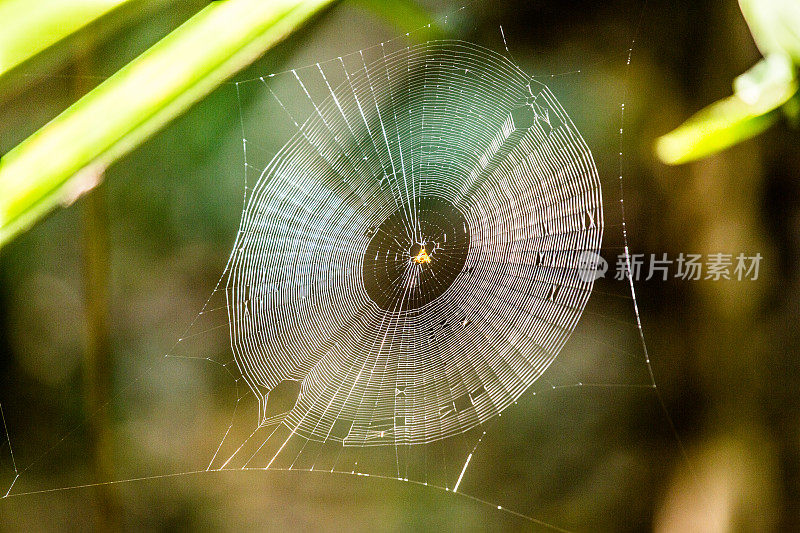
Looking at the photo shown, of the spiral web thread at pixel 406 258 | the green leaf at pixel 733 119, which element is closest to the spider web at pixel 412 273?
the spiral web thread at pixel 406 258

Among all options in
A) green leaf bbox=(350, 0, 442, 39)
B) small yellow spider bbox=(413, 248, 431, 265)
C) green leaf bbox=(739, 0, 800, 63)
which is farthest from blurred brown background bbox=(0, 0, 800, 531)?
small yellow spider bbox=(413, 248, 431, 265)

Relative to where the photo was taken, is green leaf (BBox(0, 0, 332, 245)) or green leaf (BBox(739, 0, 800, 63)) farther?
green leaf (BBox(0, 0, 332, 245))

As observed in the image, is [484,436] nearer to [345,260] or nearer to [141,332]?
[345,260]

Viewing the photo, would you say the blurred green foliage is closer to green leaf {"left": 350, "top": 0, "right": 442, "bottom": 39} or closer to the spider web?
the spider web

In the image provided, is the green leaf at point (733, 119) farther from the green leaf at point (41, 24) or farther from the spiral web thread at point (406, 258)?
the green leaf at point (41, 24)

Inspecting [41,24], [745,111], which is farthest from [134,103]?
[745,111]

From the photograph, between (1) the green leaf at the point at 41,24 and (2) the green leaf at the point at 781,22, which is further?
(1) the green leaf at the point at 41,24
